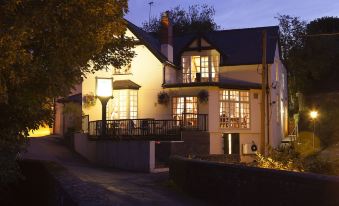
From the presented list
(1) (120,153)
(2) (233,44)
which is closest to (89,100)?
(1) (120,153)

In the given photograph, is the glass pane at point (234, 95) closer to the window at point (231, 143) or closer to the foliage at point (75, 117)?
the window at point (231, 143)

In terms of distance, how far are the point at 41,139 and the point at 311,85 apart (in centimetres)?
2877

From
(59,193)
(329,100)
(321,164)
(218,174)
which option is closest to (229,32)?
(329,100)

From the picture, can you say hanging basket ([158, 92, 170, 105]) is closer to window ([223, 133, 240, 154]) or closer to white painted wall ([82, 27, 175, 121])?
white painted wall ([82, 27, 175, 121])

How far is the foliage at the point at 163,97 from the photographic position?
101ft

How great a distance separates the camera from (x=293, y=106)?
2026 inches

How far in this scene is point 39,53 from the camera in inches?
516

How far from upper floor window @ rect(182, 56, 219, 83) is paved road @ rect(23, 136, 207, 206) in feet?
29.7

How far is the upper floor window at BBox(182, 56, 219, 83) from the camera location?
32.2 metres

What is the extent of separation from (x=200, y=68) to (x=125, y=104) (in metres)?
5.33

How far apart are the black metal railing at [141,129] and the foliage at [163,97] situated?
3.68m

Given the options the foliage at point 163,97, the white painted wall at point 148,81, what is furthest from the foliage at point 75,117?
Result: the foliage at point 163,97

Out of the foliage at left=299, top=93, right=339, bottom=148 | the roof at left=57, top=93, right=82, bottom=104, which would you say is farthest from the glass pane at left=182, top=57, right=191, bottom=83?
the foliage at left=299, top=93, right=339, bottom=148

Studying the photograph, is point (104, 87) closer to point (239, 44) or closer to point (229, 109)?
point (229, 109)
